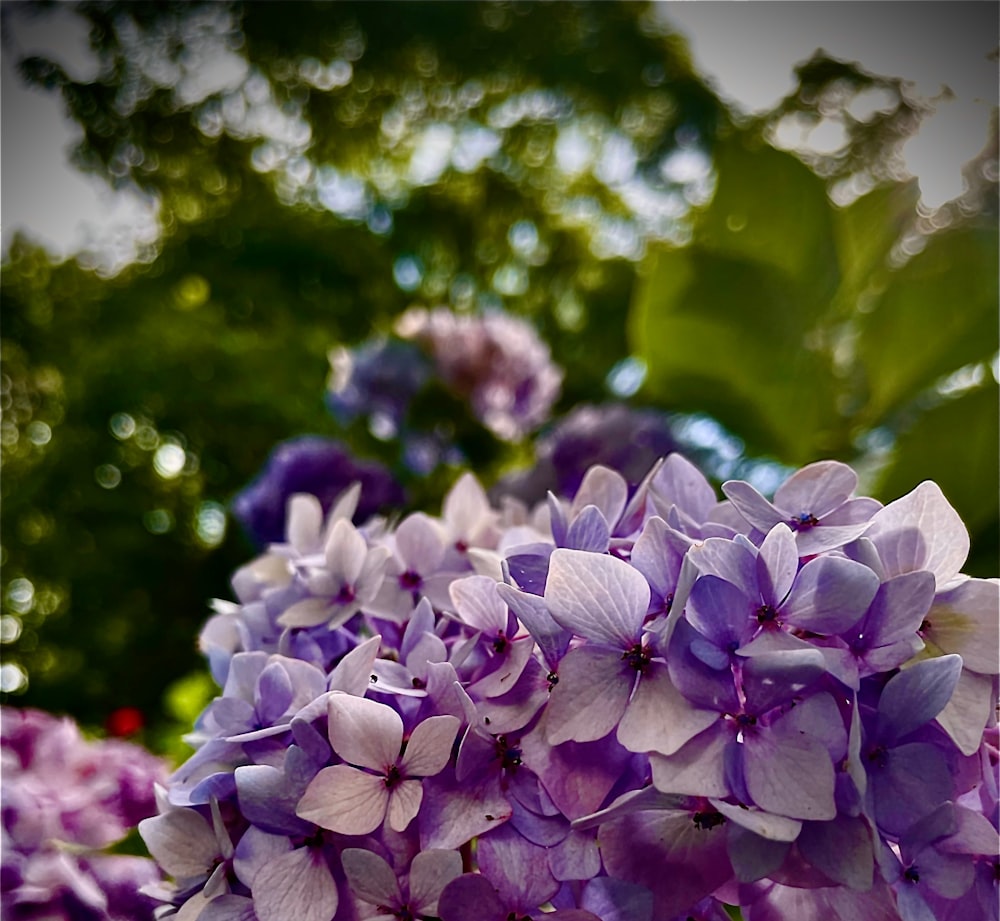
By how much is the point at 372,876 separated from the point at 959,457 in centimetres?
25

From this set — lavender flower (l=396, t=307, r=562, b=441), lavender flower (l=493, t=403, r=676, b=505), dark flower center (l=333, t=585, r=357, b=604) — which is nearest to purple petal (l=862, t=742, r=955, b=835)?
dark flower center (l=333, t=585, r=357, b=604)

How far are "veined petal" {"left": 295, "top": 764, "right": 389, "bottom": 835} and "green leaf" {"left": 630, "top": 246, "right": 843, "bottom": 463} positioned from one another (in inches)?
11.4

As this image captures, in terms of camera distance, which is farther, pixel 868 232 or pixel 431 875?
pixel 868 232

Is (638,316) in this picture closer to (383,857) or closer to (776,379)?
(776,379)

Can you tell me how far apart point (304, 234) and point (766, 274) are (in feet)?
1.11

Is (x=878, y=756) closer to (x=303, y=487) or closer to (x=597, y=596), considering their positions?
(x=597, y=596)

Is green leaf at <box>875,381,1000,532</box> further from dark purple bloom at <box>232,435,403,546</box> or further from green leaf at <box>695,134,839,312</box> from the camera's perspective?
dark purple bloom at <box>232,435,403,546</box>

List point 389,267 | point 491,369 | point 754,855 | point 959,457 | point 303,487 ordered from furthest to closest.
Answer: point 389,267 → point 491,369 → point 303,487 → point 959,457 → point 754,855

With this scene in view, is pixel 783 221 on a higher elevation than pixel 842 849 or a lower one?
higher

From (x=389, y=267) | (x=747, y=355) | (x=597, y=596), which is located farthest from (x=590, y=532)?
(x=389, y=267)

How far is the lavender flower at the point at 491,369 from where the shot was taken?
0.54 m

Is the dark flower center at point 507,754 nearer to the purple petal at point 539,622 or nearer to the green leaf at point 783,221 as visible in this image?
the purple petal at point 539,622

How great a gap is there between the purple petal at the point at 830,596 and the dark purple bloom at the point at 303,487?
0.29 meters

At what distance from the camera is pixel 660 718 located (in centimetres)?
14
